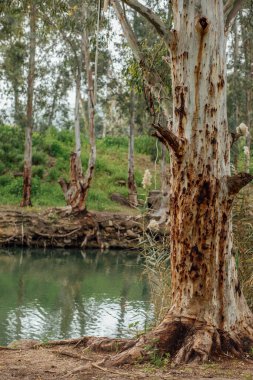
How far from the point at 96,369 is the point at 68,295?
7508mm

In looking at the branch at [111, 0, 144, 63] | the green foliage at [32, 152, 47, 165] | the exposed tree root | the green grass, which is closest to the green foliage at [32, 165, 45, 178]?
the green grass

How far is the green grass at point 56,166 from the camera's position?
81.3ft

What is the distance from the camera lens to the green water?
31.4 feet

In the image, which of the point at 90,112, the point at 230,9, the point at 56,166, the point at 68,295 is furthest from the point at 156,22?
the point at 56,166

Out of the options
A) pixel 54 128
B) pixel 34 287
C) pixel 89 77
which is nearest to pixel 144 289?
pixel 34 287

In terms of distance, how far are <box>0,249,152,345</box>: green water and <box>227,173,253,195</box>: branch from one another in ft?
6.23

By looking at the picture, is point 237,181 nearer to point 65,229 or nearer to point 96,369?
point 96,369

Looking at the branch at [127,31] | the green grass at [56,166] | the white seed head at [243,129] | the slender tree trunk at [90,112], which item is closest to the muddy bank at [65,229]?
the slender tree trunk at [90,112]

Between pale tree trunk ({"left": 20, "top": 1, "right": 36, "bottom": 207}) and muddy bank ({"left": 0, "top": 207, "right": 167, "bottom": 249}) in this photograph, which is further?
pale tree trunk ({"left": 20, "top": 1, "right": 36, "bottom": 207})

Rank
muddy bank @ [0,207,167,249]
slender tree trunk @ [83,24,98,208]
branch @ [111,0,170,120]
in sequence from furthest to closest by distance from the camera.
A: slender tree trunk @ [83,24,98,208]
muddy bank @ [0,207,167,249]
branch @ [111,0,170,120]

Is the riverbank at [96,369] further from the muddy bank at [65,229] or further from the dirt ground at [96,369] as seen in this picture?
the muddy bank at [65,229]

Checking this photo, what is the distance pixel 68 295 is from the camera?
1271 centimetres

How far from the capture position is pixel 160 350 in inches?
216

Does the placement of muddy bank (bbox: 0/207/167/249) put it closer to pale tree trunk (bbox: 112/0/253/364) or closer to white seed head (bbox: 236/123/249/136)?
white seed head (bbox: 236/123/249/136)
